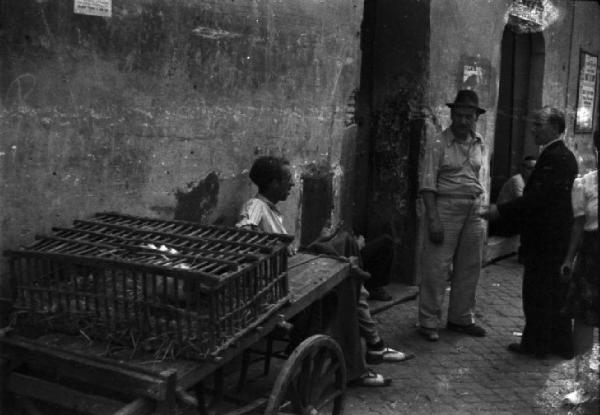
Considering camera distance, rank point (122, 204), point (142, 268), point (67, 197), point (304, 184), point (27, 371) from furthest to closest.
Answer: point (304, 184) < point (122, 204) < point (67, 197) < point (27, 371) < point (142, 268)

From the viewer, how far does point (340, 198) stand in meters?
6.85

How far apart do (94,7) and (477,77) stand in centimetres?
497

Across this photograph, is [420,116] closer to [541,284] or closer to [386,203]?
[386,203]

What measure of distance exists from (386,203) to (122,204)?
138 inches

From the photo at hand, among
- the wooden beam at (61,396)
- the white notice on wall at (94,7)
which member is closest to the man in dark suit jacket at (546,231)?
the white notice on wall at (94,7)

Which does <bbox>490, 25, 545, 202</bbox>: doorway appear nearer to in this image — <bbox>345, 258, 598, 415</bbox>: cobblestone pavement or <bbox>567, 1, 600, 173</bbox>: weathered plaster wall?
<bbox>567, 1, 600, 173</bbox>: weathered plaster wall

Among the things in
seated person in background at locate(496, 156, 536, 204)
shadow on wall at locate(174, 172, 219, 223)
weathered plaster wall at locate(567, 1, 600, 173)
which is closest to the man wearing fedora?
shadow on wall at locate(174, 172, 219, 223)

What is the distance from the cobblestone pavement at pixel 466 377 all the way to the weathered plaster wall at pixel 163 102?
150 centimetres

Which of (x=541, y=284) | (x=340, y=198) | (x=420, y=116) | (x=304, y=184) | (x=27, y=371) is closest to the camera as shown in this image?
(x=27, y=371)

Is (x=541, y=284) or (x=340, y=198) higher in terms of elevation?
(x=340, y=198)

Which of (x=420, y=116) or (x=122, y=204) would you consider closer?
(x=122, y=204)

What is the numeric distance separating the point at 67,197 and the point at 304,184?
245cm

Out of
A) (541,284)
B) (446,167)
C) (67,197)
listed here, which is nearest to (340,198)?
(446,167)

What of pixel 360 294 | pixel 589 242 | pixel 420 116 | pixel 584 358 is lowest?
pixel 584 358
